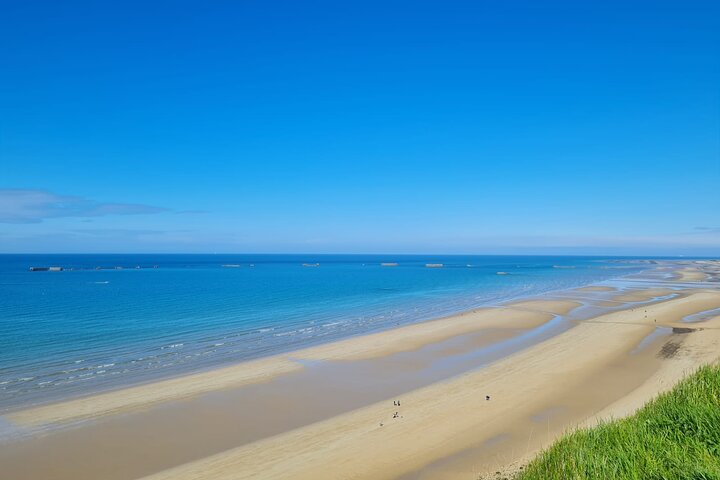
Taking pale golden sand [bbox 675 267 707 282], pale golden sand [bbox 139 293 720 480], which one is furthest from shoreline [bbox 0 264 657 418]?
pale golden sand [bbox 675 267 707 282]

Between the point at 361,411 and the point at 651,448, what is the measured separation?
813 cm

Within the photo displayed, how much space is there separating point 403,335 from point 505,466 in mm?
16206

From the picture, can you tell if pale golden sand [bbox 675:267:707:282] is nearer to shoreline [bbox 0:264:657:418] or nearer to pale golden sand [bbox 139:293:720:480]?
shoreline [bbox 0:264:657:418]

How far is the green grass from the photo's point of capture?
19.2 feet

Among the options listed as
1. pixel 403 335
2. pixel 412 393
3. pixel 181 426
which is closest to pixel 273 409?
pixel 181 426

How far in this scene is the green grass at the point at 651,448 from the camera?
5848 mm

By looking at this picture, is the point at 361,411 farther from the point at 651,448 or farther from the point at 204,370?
the point at 651,448

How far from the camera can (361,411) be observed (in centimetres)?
1323

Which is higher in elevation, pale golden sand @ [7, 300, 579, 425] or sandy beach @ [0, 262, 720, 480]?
pale golden sand @ [7, 300, 579, 425]

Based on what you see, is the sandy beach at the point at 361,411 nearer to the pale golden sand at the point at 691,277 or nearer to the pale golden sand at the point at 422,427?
the pale golden sand at the point at 422,427

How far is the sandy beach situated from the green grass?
2463mm

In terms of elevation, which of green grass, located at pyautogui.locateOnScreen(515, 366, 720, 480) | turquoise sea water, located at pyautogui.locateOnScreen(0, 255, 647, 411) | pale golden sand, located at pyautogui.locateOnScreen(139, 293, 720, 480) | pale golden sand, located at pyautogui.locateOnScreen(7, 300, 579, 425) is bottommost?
pale golden sand, located at pyautogui.locateOnScreen(139, 293, 720, 480)

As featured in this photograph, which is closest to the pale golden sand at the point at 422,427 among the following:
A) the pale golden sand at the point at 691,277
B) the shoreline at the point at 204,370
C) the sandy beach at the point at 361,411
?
the sandy beach at the point at 361,411

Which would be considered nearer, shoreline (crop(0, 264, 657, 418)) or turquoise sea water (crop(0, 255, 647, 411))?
shoreline (crop(0, 264, 657, 418))
